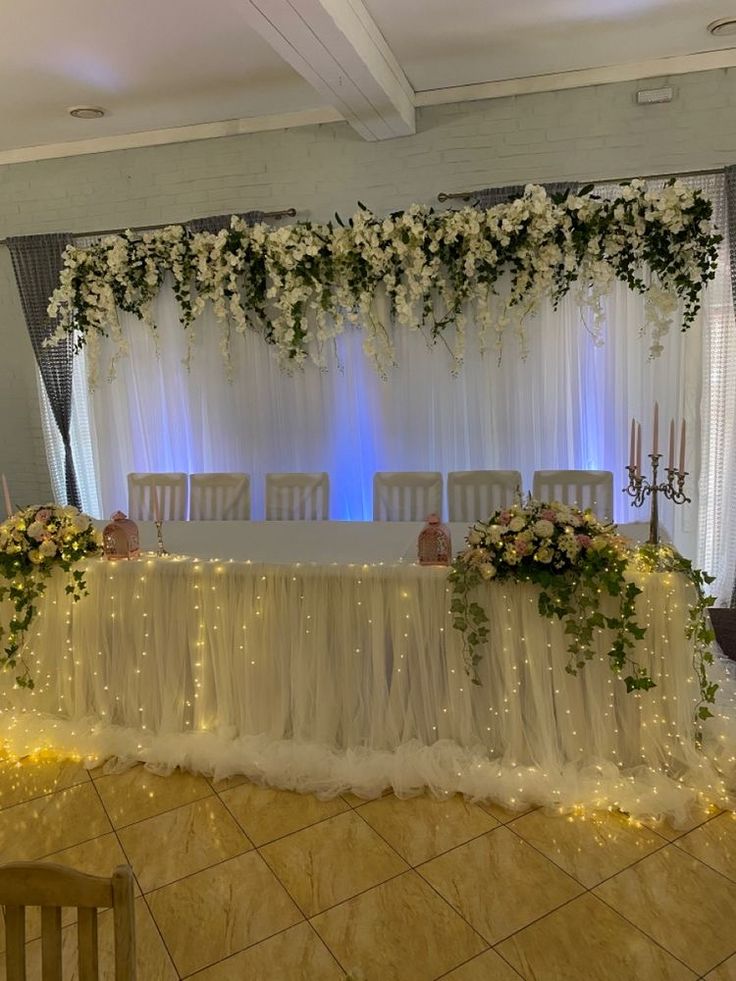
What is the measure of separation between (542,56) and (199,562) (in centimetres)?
306

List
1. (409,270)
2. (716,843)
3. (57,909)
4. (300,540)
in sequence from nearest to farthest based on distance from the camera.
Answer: (57,909) → (716,843) → (300,540) → (409,270)

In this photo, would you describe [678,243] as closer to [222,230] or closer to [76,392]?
[222,230]

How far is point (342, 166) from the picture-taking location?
14.3 feet

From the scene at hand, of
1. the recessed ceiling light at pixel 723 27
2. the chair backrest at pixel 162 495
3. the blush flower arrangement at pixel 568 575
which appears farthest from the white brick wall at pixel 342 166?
the blush flower arrangement at pixel 568 575

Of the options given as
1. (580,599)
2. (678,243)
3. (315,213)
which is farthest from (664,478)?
(315,213)

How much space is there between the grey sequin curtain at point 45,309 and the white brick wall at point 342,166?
151 millimetres

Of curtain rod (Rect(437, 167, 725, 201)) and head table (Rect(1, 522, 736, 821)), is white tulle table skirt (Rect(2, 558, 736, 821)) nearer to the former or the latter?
head table (Rect(1, 522, 736, 821))

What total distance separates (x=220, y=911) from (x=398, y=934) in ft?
1.69

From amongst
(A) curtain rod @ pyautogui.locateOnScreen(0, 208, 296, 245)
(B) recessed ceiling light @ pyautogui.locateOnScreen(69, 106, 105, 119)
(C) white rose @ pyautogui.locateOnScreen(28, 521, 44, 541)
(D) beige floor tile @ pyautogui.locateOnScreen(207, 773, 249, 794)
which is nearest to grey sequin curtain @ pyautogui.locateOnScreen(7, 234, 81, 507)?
(A) curtain rod @ pyautogui.locateOnScreen(0, 208, 296, 245)

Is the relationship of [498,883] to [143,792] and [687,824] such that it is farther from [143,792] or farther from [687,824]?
[143,792]

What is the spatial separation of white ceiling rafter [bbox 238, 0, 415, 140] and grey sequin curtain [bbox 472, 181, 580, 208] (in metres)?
0.56

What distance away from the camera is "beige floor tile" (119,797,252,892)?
7.42 ft

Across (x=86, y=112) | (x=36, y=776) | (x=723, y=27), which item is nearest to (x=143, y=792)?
(x=36, y=776)

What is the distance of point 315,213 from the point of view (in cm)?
444
